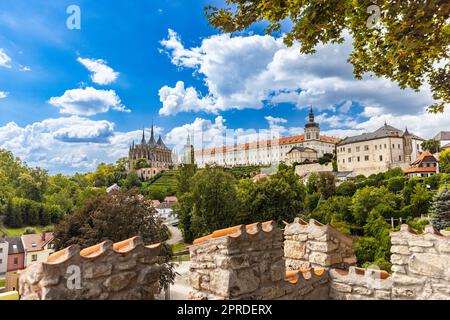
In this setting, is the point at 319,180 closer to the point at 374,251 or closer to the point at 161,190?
the point at 374,251

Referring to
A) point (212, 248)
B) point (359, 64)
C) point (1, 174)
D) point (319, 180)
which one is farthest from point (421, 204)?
point (1, 174)

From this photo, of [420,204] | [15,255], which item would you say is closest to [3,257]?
[15,255]

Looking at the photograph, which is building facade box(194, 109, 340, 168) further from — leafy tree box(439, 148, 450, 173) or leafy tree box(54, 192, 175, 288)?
leafy tree box(54, 192, 175, 288)

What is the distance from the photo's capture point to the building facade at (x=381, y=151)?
67000mm

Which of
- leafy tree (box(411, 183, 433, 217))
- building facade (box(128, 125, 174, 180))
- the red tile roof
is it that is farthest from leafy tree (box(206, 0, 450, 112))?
building facade (box(128, 125, 174, 180))

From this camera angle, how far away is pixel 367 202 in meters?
33.9

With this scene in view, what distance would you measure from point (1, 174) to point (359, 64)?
58.1 m

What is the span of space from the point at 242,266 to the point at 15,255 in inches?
1639

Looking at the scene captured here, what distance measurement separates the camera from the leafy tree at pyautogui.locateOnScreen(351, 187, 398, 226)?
33.2m

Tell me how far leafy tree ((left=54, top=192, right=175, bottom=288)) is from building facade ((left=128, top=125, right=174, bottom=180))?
311ft

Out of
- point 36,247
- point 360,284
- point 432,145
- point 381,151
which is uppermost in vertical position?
point 432,145

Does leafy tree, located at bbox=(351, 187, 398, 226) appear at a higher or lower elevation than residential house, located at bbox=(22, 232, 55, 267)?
higher

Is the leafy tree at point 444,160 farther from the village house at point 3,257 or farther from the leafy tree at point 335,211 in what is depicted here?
the village house at point 3,257

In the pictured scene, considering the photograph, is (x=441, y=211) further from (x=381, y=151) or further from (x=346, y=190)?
(x=381, y=151)
